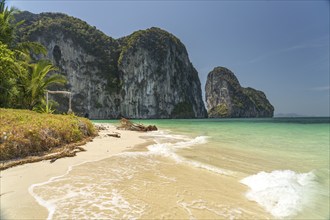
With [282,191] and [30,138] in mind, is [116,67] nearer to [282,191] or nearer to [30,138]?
[30,138]

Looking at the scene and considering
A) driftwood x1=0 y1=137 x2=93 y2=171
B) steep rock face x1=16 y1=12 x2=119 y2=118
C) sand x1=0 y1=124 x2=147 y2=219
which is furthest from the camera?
steep rock face x1=16 y1=12 x2=119 y2=118

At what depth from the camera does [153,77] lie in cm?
10006

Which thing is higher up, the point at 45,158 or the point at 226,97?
the point at 226,97

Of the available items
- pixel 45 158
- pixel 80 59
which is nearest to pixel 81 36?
pixel 80 59

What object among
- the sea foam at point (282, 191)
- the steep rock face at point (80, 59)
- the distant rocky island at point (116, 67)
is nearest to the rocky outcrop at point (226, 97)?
the distant rocky island at point (116, 67)

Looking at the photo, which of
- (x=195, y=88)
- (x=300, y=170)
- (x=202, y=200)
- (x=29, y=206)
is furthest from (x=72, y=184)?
(x=195, y=88)

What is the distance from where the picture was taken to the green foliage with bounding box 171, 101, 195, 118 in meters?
106

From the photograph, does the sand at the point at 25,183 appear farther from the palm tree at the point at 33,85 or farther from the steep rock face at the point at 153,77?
the steep rock face at the point at 153,77

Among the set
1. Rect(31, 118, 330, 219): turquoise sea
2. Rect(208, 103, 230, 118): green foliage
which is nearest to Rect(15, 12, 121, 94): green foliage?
Rect(208, 103, 230, 118): green foliage

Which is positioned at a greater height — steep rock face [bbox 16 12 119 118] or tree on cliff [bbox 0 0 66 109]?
steep rock face [bbox 16 12 119 118]

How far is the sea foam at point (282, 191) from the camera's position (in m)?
3.84

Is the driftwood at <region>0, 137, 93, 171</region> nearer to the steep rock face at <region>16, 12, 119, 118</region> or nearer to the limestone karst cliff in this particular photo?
the steep rock face at <region>16, 12, 119, 118</region>

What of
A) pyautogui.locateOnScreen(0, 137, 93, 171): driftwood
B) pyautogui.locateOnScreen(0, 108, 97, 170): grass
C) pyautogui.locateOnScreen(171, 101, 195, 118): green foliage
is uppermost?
pyautogui.locateOnScreen(171, 101, 195, 118): green foliage

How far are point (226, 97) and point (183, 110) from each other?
5957 cm
